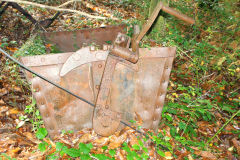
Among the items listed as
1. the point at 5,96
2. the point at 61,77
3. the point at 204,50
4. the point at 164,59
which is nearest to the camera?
the point at 61,77

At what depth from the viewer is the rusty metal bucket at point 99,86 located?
1.62 metres

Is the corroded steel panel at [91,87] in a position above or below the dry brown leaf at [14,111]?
above

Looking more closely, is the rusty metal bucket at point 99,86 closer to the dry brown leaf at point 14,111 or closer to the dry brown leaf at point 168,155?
the dry brown leaf at point 168,155

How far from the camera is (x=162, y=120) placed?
257 cm

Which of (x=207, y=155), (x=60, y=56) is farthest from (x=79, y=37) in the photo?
(x=207, y=155)

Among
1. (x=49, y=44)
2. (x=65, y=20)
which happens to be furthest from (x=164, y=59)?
(x=65, y=20)

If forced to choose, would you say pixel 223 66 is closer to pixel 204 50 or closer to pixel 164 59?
pixel 204 50

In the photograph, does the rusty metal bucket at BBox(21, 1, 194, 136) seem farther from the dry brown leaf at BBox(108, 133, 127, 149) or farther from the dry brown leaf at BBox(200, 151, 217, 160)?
the dry brown leaf at BBox(200, 151, 217, 160)

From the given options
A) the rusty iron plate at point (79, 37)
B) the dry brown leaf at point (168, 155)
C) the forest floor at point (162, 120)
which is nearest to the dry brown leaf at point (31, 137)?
the forest floor at point (162, 120)

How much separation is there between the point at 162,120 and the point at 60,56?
1729mm

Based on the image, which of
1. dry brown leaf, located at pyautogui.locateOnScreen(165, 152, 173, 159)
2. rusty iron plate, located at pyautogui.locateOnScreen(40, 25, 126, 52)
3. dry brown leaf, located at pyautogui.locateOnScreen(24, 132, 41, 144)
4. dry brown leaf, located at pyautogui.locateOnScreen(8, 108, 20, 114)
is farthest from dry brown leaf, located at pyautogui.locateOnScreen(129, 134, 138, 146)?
dry brown leaf, located at pyautogui.locateOnScreen(8, 108, 20, 114)

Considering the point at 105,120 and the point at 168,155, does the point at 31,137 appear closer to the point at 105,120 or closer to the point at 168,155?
the point at 105,120

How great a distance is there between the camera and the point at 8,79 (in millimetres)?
2670

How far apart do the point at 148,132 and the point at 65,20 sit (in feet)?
→ 12.1
